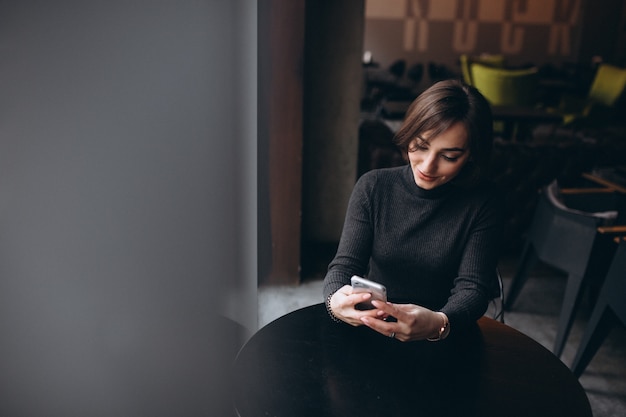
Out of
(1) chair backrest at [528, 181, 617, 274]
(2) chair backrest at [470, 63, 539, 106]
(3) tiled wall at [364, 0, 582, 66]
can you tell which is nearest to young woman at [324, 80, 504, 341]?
(1) chair backrest at [528, 181, 617, 274]

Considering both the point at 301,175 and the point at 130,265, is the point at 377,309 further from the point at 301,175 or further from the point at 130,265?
the point at 301,175

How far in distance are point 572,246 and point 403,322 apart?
157 centimetres

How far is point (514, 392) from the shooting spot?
1.15 meters

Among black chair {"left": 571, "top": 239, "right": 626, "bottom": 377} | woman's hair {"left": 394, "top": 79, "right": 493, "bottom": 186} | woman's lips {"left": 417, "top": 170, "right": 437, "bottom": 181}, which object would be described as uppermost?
woman's hair {"left": 394, "top": 79, "right": 493, "bottom": 186}

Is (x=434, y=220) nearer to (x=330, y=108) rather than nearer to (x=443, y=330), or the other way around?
(x=443, y=330)

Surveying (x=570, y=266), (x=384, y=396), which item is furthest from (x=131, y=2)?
(x=570, y=266)

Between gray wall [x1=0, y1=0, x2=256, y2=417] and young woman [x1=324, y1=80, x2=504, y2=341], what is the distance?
1.42 feet

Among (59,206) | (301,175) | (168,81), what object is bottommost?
(301,175)

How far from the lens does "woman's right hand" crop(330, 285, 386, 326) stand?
1227mm

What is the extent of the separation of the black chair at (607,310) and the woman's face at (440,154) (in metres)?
1.03

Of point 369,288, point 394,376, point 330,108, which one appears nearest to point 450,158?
point 369,288

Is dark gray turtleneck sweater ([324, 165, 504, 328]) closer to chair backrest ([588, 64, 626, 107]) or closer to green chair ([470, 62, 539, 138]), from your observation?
green chair ([470, 62, 539, 138])

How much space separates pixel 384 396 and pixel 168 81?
0.94 metres

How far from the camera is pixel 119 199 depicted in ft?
4.55
